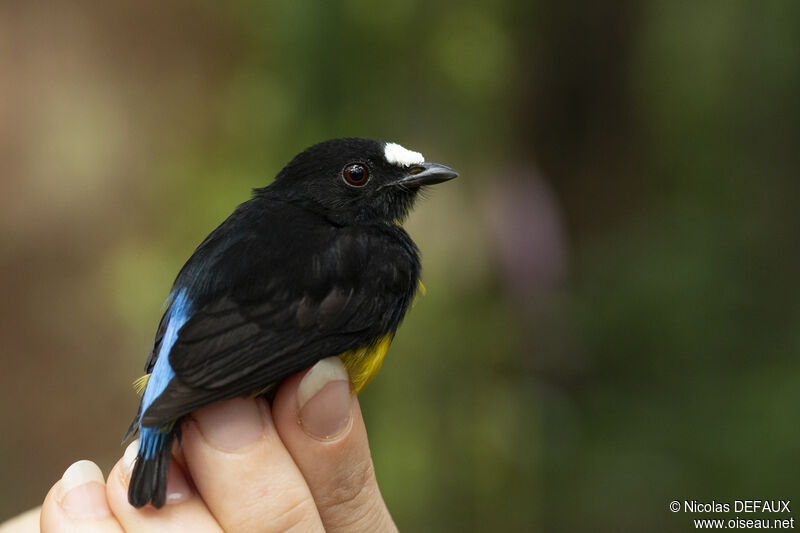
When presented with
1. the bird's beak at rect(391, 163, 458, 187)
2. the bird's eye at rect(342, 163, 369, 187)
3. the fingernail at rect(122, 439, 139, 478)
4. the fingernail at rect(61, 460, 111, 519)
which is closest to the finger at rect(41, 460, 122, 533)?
the fingernail at rect(61, 460, 111, 519)

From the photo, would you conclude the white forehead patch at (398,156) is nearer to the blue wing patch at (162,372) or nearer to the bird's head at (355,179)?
the bird's head at (355,179)

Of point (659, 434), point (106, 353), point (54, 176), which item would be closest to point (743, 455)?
point (659, 434)

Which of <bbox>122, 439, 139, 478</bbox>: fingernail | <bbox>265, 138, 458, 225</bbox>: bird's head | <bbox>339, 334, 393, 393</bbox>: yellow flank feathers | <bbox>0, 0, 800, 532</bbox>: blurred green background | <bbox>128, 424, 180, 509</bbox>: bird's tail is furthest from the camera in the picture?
<bbox>0, 0, 800, 532</bbox>: blurred green background

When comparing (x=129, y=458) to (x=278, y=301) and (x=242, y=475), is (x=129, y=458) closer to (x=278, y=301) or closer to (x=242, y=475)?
(x=242, y=475)

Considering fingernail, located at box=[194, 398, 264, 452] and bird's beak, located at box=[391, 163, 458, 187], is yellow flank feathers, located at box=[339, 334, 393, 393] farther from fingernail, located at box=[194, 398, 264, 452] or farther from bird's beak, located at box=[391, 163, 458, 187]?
bird's beak, located at box=[391, 163, 458, 187]

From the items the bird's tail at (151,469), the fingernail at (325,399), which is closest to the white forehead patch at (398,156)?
the fingernail at (325,399)

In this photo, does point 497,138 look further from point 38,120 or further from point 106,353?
point 38,120

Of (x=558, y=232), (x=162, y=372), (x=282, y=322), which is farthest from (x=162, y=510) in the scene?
(x=558, y=232)
